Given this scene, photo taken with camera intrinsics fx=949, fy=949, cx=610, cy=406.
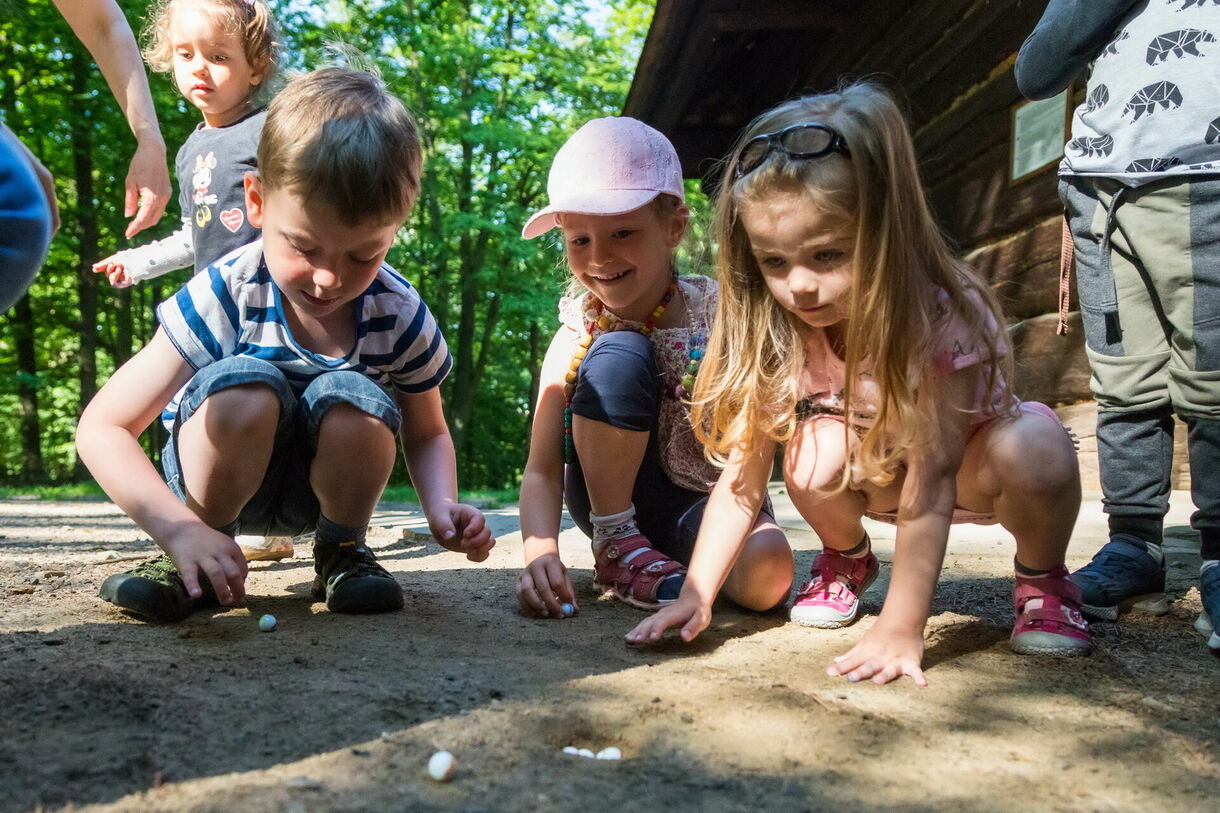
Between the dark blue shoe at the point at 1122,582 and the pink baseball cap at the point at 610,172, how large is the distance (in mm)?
1235

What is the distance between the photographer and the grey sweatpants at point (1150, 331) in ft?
6.05

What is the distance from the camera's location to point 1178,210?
6.16 feet

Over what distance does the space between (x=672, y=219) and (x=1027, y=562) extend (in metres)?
1.10

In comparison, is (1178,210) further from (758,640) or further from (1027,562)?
(758,640)

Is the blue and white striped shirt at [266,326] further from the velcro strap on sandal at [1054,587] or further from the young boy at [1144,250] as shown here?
the young boy at [1144,250]

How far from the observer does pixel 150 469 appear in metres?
1.84

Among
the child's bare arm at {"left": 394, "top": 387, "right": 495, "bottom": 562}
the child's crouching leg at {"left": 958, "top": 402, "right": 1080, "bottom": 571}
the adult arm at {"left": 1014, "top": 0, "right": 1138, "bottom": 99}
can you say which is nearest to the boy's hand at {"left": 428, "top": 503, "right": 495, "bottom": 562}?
the child's bare arm at {"left": 394, "top": 387, "right": 495, "bottom": 562}

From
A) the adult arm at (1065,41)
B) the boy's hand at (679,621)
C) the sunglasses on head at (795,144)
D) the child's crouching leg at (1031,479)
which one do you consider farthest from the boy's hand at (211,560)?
the adult arm at (1065,41)

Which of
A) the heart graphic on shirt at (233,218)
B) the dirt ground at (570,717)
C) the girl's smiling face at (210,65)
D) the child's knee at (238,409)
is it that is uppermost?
the girl's smiling face at (210,65)

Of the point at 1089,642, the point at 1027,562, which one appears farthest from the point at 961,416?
the point at 1089,642

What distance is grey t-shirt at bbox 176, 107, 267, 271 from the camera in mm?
2756

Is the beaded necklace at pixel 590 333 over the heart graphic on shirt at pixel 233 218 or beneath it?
beneath

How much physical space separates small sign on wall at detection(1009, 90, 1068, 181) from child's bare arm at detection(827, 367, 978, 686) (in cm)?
281

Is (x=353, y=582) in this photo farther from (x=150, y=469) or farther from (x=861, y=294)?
(x=861, y=294)
